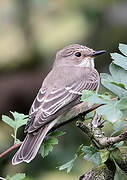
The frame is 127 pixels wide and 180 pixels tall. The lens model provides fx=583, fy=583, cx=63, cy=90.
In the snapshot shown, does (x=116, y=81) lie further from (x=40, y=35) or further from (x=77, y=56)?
(x=40, y=35)

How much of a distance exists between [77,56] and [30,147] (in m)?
1.72

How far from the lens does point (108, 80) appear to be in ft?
9.34

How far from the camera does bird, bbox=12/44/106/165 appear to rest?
397 centimetres

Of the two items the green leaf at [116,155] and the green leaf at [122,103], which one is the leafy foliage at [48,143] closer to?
the green leaf at [116,155]

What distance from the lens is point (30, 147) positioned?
12.8ft

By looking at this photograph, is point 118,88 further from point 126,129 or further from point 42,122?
point 42,122

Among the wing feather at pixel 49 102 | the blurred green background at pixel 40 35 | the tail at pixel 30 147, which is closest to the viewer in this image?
the tail at pixel 30 147

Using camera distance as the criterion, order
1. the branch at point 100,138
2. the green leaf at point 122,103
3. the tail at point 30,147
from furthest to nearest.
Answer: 1. the tail at point 30,147
2. the branch at point 100,138
3. the green leaf at point 122,103

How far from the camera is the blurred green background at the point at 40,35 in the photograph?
25.3 ft

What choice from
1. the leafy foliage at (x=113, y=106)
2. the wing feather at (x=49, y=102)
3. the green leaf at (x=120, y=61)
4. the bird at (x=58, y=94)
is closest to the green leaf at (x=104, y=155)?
the leafy foliage at (x=113, y=106)

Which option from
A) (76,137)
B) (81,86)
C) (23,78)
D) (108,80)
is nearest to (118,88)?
(108,80)

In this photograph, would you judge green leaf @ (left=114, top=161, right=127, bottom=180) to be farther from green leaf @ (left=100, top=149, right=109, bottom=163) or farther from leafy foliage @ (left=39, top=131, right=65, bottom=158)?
leafy foliage @ (left=39, top=131, right=65, bottom=158)

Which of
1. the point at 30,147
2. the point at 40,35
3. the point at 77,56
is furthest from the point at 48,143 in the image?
the point at 40,35

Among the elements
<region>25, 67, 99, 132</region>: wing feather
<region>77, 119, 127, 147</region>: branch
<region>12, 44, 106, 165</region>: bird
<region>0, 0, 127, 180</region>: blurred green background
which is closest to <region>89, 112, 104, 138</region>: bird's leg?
<region>77, 119, 127, 147</region>: branch
